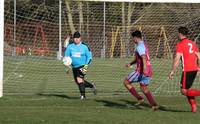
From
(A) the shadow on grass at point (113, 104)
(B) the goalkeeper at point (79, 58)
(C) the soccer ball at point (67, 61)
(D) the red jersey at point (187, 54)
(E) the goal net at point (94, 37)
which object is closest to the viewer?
(D) the red jersey at point (187, 54)

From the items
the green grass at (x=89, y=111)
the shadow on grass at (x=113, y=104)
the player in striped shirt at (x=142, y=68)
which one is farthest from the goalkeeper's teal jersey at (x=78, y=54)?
the player in striped shirt at (x=142, y=68)

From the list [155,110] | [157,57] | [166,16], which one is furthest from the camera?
[157,57]

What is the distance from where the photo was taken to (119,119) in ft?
38.9

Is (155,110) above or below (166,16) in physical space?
below

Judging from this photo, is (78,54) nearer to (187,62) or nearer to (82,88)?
(82,88)

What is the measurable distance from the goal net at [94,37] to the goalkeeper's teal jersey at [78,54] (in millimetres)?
3352

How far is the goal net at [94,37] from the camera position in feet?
71.7

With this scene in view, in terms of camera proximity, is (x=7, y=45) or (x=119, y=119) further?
(x=7, y=45)

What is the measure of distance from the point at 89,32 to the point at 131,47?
9.20ft

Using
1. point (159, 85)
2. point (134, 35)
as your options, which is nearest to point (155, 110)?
point (134, 35)

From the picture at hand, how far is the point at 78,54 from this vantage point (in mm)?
16234

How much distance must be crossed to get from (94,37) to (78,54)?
38.3 feet

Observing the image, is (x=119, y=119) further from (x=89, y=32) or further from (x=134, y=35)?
(x=89, y=32)

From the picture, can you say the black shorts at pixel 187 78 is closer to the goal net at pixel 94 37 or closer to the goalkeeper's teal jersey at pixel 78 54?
the goalkeeper's teal jersey at pixel 78 54
